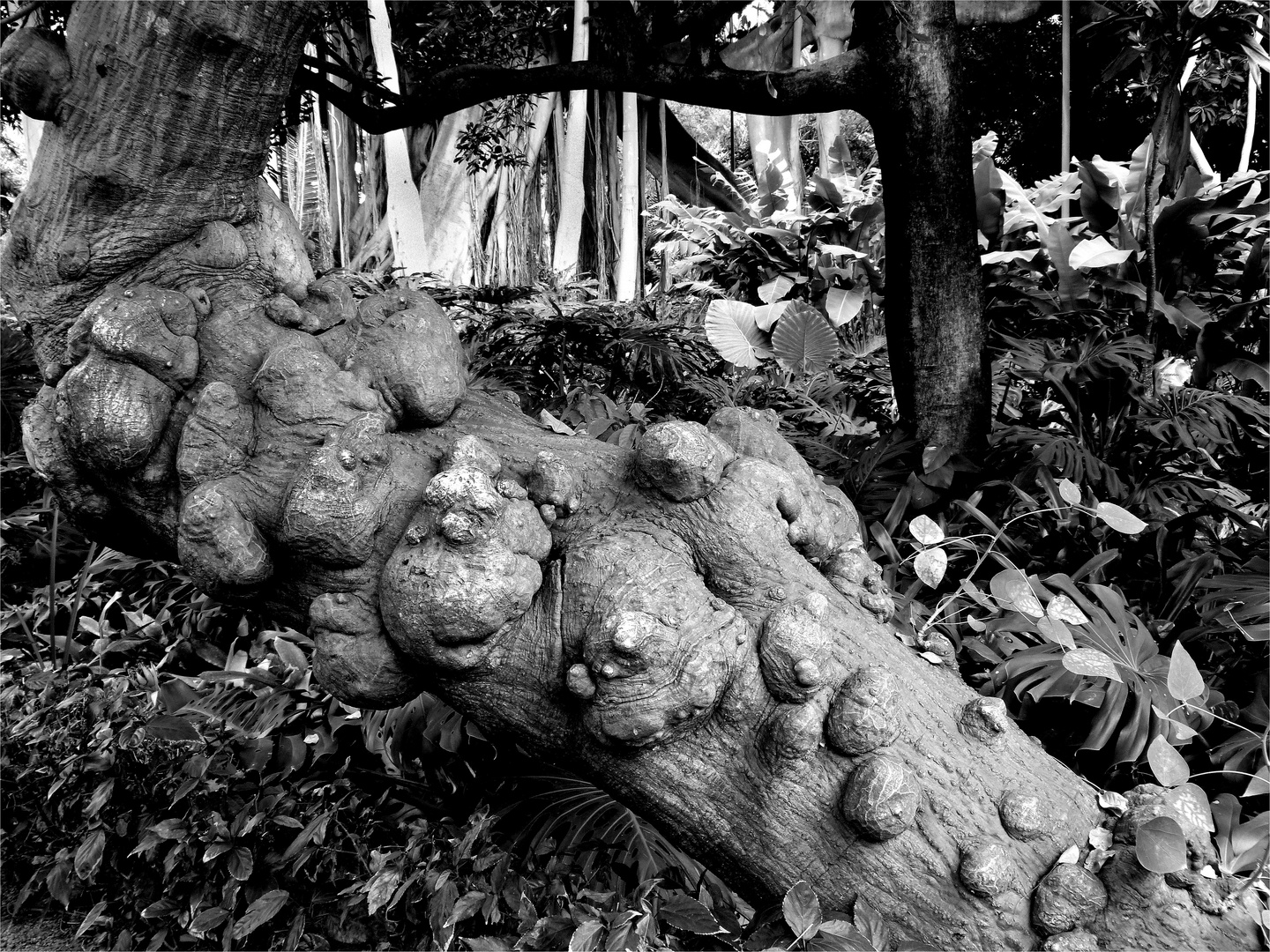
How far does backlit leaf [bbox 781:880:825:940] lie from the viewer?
1314mm

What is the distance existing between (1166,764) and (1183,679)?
216 mm

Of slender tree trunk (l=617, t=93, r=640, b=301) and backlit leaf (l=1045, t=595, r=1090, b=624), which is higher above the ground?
slender tree trunk (l=617, t=93, r=640, b=301)

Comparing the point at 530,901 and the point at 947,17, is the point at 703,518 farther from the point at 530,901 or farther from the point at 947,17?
the point at 947,17

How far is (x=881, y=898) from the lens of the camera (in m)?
1.47

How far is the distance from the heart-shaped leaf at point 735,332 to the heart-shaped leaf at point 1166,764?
333 cm

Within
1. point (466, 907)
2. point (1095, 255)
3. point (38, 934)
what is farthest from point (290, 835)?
point (1095, 255)

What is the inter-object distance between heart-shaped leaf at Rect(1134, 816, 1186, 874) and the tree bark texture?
0.11 m

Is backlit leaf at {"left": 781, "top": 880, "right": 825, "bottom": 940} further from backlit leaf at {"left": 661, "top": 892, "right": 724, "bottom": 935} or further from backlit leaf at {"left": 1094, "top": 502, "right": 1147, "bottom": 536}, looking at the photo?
backlit leaf at {"left": 1094, "top": 502, "right": 1147, "bottom": 536}

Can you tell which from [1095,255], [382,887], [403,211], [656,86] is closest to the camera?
[382,887]

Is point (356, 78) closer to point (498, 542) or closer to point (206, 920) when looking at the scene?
point (498, 542)

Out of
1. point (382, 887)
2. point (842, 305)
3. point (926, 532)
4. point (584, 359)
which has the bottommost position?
point (382, 887)

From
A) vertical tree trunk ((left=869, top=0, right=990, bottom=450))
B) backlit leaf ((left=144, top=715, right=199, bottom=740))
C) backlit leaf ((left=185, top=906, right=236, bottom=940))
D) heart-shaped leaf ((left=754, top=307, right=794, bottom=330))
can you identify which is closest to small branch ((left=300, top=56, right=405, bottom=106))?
vertical tree trunk ((left=869, top=0, right=990, bottom=450))

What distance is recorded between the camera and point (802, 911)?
1.34m

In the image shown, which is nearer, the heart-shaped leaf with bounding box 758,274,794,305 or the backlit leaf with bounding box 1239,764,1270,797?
the backlit leaf with bounding box 1239,764,1270,797
